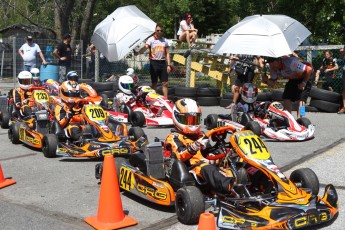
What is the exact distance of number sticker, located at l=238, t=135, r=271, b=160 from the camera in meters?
5.04

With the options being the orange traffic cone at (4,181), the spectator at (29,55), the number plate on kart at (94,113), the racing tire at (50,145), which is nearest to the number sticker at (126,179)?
the orange traffic cone at (4,181)

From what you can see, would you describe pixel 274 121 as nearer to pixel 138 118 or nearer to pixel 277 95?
pixel 138 118

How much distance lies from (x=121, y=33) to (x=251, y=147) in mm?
9762

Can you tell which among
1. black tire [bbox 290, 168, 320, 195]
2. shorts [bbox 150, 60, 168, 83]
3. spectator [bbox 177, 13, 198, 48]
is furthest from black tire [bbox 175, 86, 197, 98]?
black tire [bbox 290, 168, 320, 195]

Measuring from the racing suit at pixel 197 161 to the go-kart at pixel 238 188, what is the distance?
6 cm

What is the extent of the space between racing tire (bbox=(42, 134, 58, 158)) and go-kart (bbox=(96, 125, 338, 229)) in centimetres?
201

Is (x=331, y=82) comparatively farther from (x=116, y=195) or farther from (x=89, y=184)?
(x=116, y=195)

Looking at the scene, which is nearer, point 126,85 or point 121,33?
point 126,85

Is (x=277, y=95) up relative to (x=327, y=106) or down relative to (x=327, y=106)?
up

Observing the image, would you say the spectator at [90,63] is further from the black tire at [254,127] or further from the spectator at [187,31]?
the black tire at [254,127]

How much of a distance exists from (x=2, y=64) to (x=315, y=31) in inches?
421

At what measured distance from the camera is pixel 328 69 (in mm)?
13758

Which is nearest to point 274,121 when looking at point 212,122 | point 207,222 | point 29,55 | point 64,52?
point 212,122

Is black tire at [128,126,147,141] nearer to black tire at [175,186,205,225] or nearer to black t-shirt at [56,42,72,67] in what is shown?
black tire at [175,186,205,225]
